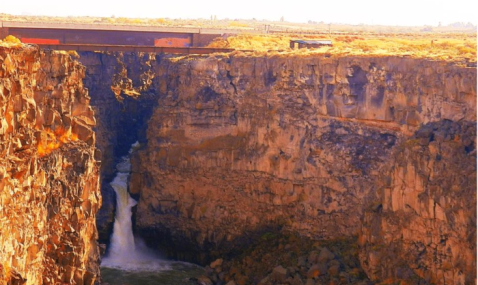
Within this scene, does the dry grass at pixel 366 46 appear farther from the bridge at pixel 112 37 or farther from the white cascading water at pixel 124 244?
the white cascading water at pixel 124 244

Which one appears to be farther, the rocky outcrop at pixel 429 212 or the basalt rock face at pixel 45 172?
the rocky outcrop at pixel 429 212

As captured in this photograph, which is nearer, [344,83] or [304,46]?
[344,83]

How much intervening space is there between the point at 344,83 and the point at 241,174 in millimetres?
9355

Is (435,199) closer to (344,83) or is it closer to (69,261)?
(344,83)

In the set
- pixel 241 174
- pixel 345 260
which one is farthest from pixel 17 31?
pixel 345 260

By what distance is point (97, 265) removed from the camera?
6125 cm

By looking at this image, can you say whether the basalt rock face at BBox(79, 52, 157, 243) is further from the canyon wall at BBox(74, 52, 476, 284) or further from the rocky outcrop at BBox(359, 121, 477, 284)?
the rocky outcrop at BBox(359, 121, 477, 284)

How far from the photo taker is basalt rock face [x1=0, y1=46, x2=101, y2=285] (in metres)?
48.7

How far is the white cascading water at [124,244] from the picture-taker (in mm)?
73438

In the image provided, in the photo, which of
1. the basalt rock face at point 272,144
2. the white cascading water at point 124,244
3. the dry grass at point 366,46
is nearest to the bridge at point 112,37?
the dry grass at point 366,46

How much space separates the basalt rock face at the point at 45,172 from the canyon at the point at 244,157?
0.10 m

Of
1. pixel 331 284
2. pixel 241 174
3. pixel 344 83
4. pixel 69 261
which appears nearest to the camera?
pixel 69 261

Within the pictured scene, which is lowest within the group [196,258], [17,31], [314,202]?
[196,258]

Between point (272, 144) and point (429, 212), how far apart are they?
15423 mm
